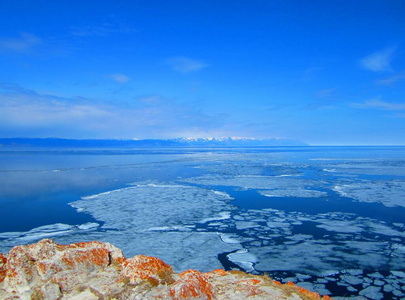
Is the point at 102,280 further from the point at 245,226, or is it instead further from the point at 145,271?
the point at 245,226

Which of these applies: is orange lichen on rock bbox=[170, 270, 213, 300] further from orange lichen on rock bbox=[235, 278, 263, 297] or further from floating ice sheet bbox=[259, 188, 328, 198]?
floating ice sheet bbox=[259, 188, 328, 198]

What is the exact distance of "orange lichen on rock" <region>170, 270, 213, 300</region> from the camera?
520 centimetres

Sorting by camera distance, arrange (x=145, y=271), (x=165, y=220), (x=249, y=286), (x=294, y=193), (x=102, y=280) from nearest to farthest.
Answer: (x=145, y=271) < (x=102, y=280) < (x=249, y=286) < (x=165, y=220) < (x=294, y=193)

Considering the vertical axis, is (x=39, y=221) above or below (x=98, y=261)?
below

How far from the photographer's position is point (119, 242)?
39.2 feet

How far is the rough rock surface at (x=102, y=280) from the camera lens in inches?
216

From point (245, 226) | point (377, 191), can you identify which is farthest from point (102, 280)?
point (377, 191)

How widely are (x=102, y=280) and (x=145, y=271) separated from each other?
89cm

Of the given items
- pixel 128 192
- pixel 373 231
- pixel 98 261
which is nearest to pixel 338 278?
pixel 373 231

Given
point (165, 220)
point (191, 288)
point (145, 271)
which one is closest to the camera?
point (191, 288)

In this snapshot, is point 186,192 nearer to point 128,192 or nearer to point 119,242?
point 128,192

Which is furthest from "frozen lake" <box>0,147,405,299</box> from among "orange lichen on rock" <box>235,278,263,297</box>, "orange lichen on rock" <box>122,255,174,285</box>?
"orange lichen on rock" <box>122,255,174,285</box>

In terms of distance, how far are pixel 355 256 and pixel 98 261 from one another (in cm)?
874

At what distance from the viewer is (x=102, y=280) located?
5895 millimetres
